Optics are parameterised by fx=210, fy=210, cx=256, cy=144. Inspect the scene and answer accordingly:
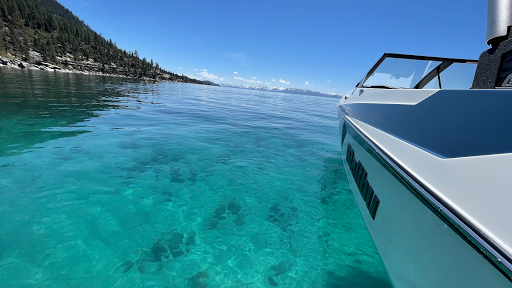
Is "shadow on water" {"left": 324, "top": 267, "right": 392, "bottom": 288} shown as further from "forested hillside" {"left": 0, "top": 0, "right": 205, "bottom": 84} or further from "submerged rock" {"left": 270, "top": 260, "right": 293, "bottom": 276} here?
"forested hillside" {"left": 0, "top": 0, "right": 205, "bottom": 84}

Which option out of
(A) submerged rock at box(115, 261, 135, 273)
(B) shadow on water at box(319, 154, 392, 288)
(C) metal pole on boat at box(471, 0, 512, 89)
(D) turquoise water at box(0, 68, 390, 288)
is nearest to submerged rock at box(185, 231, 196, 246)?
(D) turquoise water at box(0, 68, 390, 288)

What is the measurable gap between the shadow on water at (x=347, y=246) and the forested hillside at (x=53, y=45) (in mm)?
105154

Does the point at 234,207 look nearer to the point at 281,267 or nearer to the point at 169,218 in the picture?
the point at 169,218

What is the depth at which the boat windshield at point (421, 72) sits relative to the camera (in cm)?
383

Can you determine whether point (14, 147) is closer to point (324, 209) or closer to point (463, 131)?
point (324, 209)

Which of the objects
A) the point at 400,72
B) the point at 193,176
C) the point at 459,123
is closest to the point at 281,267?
the point at 459,123

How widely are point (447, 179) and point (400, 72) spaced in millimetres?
3831

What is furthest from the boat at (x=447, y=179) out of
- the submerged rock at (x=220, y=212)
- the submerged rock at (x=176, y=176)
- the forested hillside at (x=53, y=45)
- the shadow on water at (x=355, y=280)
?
the forested hillside at (x=53, y=45)

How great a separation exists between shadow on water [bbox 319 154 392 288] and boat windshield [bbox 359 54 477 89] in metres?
2.45

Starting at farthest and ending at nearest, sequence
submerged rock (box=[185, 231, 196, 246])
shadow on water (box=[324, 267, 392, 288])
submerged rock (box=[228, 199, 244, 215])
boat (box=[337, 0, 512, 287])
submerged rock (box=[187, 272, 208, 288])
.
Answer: submerged rock (box=[228, 199, 244, 215]) → submerged rock (box=[185, 231, 196, 246]) → shadow on water (box=[324, 267, 392, 288]) → submerged rock (box=[187, 272, 208, 288]) → boat (box=[337, 0, 512, 287])

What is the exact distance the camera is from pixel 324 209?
3518 mm

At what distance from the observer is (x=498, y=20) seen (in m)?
1.85

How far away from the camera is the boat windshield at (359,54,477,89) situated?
3833 mm

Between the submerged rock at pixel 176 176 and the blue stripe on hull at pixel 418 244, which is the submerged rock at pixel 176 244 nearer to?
the submerged rock at pixel 176 176
